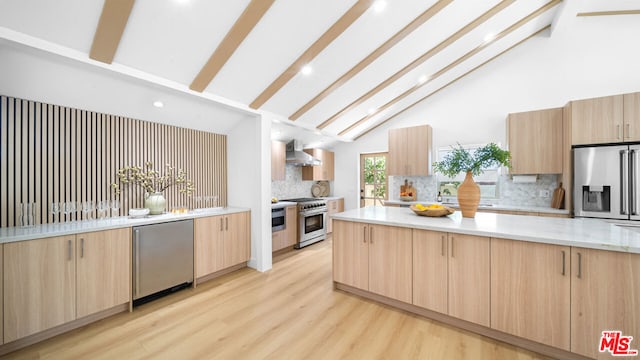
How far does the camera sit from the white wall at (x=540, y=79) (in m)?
3.37

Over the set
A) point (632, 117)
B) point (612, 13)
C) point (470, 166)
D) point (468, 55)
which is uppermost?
point (612, 13)

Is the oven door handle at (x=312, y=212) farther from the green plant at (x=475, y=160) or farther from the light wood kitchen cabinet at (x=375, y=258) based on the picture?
the green plant at (x=475, y=160)

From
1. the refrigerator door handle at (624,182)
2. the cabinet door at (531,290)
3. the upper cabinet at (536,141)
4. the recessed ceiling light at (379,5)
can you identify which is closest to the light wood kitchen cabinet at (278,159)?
the recessed ceiling light at (379,5)

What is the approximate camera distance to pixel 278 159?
4.60 m

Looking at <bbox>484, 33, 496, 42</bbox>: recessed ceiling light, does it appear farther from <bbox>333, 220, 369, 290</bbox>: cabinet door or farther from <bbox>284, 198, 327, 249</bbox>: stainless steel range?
<bbox>284, 198, 327, 249</bbox>: stainless steel range

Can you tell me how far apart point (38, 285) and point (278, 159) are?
334cm

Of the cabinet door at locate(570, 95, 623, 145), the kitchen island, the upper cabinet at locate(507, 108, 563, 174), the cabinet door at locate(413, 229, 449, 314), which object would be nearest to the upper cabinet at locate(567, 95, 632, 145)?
the cabinet door at locate(570, 95, 623, 145)

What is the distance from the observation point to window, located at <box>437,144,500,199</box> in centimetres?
424

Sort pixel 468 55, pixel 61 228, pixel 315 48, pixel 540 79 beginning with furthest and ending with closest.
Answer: pixel 540 79 < pixel 468 55 < pixel 315 48 < pixel 61 228

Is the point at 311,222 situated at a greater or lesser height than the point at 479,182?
lesser

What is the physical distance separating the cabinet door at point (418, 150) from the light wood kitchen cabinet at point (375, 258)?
2.56 metres

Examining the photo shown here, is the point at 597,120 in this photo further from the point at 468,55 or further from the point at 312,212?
the point at 312,212

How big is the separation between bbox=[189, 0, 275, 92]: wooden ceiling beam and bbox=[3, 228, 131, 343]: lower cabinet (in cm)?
173

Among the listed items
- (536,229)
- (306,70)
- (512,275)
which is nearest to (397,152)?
(306,70)
